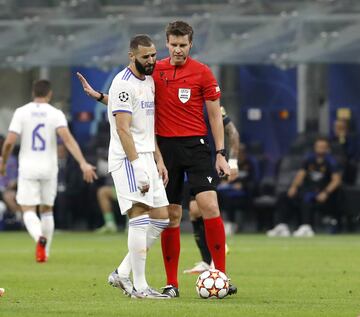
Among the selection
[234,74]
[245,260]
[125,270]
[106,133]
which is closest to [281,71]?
[234,74]

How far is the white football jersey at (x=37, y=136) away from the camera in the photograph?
17.2 m

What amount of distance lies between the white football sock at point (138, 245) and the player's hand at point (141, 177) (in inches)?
12.1

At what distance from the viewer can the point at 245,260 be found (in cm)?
1716

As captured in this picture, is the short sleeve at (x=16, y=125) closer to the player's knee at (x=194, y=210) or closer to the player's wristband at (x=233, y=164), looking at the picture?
the player's knee at (x=194, y=210)

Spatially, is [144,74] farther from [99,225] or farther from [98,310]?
[99,225]

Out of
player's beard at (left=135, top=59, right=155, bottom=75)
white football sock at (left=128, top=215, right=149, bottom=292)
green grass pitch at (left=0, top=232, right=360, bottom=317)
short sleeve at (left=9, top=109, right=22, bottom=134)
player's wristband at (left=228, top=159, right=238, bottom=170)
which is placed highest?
player's beard at (left=135, top=59, right=155, bottom=75)

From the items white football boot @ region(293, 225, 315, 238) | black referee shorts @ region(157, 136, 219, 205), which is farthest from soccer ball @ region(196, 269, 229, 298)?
white football boot @ region(293, 225, 315, 238)

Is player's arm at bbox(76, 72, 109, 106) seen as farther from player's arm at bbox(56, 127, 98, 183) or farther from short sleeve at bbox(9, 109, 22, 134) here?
short sleeve at bbox(9, 109, 22, 134)

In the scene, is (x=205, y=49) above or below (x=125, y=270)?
above

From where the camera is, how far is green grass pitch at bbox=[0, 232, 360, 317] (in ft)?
33.5

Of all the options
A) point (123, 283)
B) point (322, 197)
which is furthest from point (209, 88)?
point (322, 197)

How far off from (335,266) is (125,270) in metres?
4.99

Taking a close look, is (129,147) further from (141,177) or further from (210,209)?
(210,209)

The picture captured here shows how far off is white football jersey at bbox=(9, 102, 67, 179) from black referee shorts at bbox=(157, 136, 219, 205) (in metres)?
5.82
